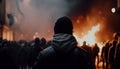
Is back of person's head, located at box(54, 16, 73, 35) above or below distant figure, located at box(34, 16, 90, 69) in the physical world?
above

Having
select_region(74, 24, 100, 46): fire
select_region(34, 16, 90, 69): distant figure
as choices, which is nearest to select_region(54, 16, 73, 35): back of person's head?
select_region(34, 16, 90, 69): distant figure

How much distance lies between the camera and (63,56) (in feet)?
14.9

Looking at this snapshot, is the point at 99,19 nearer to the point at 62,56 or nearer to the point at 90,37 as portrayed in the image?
the point at 90,37

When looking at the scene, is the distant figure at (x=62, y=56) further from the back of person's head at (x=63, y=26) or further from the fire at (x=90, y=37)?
the fire at (x=90, y=37)

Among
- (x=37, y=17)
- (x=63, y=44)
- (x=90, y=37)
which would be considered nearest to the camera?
(x=63, y=44)

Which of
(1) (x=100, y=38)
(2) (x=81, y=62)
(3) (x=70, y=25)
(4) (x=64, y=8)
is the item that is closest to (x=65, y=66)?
(2) (x=81, y=62)

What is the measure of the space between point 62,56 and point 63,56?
0.04 feet

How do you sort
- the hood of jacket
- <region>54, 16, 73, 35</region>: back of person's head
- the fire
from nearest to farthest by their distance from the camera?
the hood of jacket
<region>54, 16, 73, 35</region>: back of person's head
the fire

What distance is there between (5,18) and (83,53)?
37.7 m

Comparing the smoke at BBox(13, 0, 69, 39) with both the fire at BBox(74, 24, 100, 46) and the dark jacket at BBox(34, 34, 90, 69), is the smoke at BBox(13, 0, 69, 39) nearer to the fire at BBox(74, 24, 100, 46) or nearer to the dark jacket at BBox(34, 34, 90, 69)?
the fire at BBox(74, 24, 100, 46)

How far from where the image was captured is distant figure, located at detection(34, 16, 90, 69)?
14.8 ft

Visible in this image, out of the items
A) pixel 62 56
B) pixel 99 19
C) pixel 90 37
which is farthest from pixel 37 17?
pixel 62 56

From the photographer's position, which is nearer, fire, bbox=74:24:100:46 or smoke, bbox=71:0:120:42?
fire, bbox=74:24:100:46

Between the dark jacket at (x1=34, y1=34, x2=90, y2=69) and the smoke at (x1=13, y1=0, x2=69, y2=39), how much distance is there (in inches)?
1907
